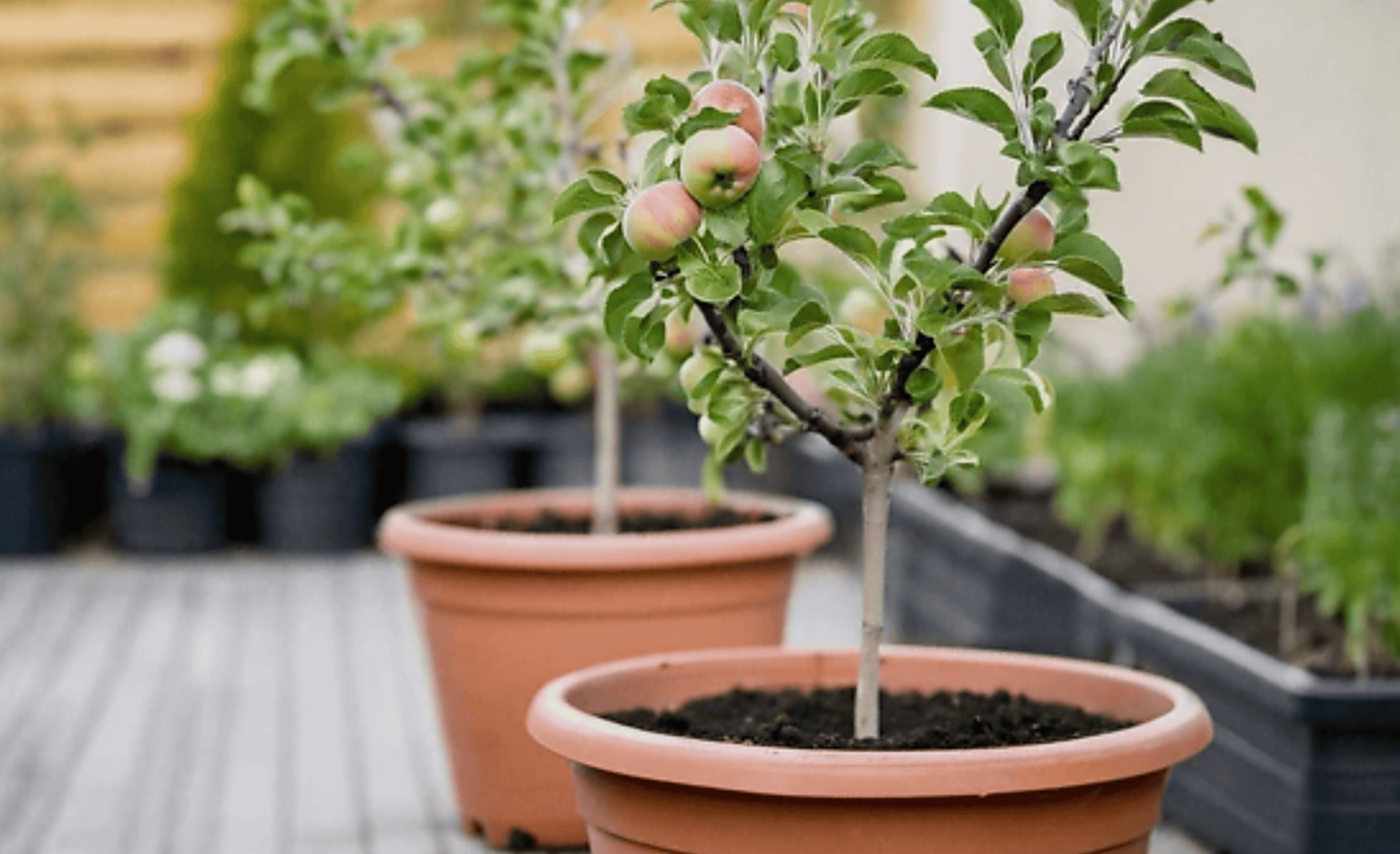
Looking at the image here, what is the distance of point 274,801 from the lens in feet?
9.48

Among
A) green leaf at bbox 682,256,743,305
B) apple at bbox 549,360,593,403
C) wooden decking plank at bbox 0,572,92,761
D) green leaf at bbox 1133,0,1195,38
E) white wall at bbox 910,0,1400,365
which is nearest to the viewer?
green leaf at bbox 1133,0,1195,38

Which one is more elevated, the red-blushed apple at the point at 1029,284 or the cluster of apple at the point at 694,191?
the cluster of apple at the point at 694,191

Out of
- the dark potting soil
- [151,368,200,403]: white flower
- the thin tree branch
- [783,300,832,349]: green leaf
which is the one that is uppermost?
[783,300,832,349]: green leaf

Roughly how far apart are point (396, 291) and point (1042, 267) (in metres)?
1.32

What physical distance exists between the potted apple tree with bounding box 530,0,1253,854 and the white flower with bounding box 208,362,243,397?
3.76m

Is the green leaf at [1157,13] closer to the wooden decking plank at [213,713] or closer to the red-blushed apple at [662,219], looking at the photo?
the red-blushed apple at [662,219]

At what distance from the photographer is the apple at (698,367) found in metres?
1.71

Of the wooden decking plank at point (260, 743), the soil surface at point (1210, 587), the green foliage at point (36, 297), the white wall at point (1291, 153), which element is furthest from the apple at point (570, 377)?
the green foliage at point (36, 297)

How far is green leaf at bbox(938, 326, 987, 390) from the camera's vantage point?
149cm

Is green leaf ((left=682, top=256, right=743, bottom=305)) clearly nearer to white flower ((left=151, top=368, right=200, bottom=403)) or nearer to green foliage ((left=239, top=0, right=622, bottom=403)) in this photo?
green foliage ((left=239, top=0, right=622, bottom=403))

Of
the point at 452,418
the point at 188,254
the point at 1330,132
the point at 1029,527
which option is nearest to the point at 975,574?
the point at 1029,527

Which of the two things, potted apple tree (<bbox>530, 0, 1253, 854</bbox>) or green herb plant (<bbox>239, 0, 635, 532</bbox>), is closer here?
potted apple tree (<bbox>530, 0, 1253, 854</bbox>)

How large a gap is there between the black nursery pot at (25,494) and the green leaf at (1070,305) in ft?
14.2

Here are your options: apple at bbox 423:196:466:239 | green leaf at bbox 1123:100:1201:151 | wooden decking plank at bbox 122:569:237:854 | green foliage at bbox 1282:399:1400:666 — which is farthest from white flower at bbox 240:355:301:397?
green leaf at bbox 1123:100:1201:151
